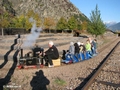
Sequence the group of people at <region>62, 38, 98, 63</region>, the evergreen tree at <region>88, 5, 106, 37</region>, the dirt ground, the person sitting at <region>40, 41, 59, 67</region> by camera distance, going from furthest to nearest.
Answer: the evergreen tree at <region>88, 5, 106, 37</region>, the group of people at <region>62, 38, 98, 63</region>, the person sitting at <region>40, 41, 59, 67</region>, the dirt ground

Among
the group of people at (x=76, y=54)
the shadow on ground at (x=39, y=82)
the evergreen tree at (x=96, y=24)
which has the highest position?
the evergreen tree at (x=96, y=24)

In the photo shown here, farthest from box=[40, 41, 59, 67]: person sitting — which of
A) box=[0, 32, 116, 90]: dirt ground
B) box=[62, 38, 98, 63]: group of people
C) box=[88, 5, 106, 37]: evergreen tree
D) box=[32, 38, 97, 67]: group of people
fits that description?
box=[88, 5, 106, 37]: evergreen tree

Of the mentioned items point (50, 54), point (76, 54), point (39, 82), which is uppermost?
point (50, 54)

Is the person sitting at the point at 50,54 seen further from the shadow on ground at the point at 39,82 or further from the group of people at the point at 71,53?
the shadow on ground at the point at 39,82

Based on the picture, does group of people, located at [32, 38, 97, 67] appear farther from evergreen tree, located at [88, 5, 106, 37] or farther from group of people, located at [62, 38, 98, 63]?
evergreen tree, located at [88, 5, 106, 37]

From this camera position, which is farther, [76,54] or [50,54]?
[76,54]

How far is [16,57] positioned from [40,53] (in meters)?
3.40

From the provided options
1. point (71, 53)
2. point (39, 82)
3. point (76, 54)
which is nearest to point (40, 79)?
point (39, 82)

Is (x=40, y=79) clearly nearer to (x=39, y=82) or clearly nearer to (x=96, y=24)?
(x=39, y=82)

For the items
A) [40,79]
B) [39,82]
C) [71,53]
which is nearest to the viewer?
[39,82]

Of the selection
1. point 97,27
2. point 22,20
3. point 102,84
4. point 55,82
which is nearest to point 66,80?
point 55,82

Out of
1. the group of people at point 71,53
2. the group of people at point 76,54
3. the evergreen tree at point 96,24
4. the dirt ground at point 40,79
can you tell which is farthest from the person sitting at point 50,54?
the evergreen tree at point 96,24

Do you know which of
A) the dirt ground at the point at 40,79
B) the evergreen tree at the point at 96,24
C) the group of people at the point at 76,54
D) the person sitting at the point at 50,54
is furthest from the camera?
the evergreen tree at the point at 96,24

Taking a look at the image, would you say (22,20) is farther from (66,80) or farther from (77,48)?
(66,80)
